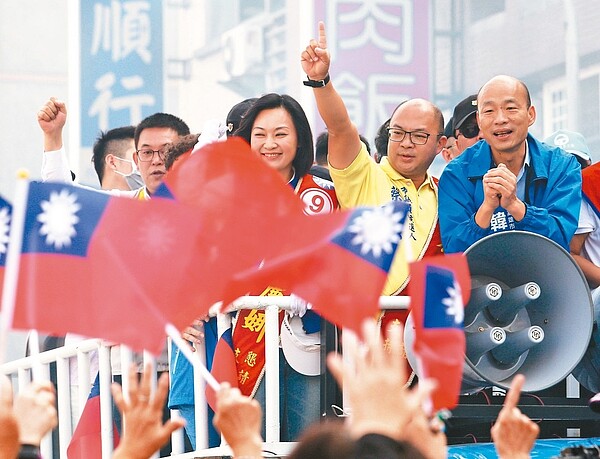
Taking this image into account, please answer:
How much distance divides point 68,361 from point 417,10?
4.35m

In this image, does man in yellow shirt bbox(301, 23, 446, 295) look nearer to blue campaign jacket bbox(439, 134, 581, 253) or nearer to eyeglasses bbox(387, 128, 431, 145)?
eyeglasses bbox(387, 128, 431, 145)

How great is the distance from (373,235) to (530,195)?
1.86 metres

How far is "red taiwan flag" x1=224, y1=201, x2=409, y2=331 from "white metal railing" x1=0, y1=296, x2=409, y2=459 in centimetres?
66

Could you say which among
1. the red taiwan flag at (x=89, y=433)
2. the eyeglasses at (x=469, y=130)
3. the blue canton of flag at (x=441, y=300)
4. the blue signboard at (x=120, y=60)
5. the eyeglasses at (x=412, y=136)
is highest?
the blue signboard at (x=120, y=60)

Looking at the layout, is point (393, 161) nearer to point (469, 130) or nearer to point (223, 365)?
point (469, 130)

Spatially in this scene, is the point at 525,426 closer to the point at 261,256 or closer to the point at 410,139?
the point at 261,256

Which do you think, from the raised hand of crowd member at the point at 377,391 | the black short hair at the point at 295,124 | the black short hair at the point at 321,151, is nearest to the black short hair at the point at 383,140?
the black short hair at the point at 321,151

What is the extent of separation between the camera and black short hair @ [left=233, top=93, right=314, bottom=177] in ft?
21.1

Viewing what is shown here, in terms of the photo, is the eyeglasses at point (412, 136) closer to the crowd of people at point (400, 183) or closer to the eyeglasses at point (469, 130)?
the crowd of people at point (400, 183)

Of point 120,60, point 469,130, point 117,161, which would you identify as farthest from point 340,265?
point 120,60

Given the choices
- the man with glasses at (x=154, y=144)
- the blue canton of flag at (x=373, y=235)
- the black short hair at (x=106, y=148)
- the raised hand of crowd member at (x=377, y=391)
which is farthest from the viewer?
the black short hair at (x=106, y=148)

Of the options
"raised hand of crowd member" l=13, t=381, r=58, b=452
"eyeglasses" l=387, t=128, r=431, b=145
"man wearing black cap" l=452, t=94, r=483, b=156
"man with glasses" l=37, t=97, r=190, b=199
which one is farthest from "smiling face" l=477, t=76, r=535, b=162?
"raised hand of crowd member" l=13, t=381, r=58, b=452

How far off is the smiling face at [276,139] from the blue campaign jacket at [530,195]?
0.69 meters

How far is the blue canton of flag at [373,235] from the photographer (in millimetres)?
4715
